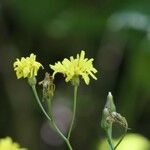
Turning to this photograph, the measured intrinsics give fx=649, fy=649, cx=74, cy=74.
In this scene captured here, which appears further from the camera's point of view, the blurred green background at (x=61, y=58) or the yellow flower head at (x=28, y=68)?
the blurred green background at (x=61, y=58)

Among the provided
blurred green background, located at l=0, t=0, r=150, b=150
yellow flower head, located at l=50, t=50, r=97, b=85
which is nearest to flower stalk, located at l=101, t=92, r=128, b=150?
yellow flower head, located at l=50, t=50, r=97, b=85

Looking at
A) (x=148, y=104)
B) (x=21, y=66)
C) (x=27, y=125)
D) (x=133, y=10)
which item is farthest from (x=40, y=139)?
(x=21, y=66)

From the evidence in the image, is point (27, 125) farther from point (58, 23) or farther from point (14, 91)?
point (58, 23)

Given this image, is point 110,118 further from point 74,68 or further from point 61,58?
point 61,58

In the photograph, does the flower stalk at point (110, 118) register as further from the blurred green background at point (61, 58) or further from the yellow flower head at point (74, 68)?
the blurred green background at point (61, 58)

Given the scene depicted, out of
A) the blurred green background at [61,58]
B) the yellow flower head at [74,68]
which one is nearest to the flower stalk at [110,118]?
the yellow flower head at [74,68]

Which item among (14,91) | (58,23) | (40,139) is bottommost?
(40,139)

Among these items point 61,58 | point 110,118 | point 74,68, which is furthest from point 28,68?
point 61,58

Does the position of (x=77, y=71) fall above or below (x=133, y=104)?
above
